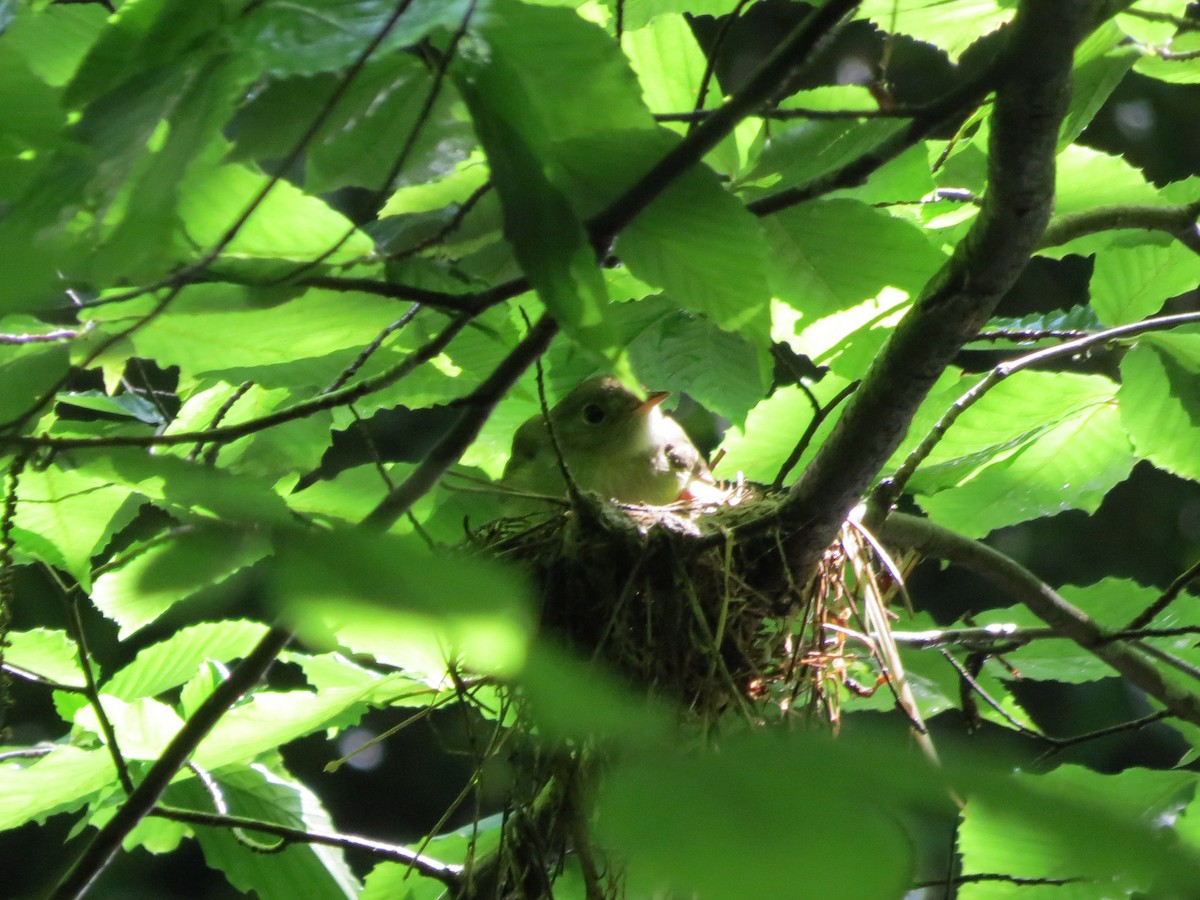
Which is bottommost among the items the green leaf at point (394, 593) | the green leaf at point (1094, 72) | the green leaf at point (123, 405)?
the green leaf at point (123, 405)

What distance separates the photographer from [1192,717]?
1.95m

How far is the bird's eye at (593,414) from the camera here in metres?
3.05

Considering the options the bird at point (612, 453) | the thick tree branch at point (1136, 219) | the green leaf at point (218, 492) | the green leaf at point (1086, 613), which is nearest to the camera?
the green leaf at point (218, 492)

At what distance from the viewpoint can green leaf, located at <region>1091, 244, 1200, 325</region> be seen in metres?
2.06

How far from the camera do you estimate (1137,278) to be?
2.07 meters

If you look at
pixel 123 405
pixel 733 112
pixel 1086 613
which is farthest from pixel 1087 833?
pixel 1086 613

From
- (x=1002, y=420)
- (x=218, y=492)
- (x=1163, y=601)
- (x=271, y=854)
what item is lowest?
(x=271, y=854)

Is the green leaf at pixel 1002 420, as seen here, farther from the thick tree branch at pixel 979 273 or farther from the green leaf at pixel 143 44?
the green leaf at pixel 143 44

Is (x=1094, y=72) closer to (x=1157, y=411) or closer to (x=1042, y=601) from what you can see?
(x=1157, y=411)

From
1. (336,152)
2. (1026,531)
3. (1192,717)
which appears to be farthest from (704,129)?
(1026,531)

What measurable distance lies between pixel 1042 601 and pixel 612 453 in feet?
4.21

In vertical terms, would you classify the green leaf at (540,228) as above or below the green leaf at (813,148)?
above

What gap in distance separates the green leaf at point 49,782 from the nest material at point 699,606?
0.86 meters

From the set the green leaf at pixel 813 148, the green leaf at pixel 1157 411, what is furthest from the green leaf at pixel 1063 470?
the green leaf at pixel 813 148
